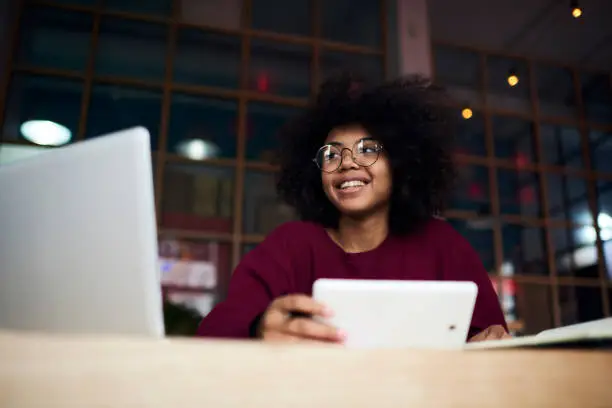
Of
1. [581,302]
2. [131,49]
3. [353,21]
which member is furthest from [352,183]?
[581,302]

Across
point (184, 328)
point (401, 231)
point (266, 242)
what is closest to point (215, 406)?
point (266, 242)

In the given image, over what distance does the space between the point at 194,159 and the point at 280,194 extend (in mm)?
1017

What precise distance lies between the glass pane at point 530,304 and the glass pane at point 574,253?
0.19 m

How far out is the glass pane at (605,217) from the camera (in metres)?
3.13

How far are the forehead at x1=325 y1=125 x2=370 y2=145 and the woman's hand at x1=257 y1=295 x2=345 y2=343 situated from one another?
675mm

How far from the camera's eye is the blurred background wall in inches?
97.6

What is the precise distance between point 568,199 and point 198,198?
2.20 meters

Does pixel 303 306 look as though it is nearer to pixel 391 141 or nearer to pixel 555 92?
pixel 391 141

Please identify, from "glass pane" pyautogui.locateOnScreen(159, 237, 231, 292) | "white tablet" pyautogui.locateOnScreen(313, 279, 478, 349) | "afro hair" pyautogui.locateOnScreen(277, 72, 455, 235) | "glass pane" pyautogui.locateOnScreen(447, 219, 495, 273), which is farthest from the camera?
"glass pane" pyautogui.locateOnScreen(447, 219, 495, 273)

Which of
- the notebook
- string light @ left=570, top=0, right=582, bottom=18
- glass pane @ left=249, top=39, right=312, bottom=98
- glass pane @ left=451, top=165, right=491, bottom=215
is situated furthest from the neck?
string light @ left=570, top=0, right=582, bottom=18

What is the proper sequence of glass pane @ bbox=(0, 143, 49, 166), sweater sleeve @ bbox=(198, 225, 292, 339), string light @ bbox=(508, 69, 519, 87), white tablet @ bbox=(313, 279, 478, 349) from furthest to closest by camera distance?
string light @ bbox=(508, 69, 519, 87), glass pane @ bbox=(0, 143, 49, 166), sweater sleeve @ bbox=(198, 225, 292, 339), white tablet @ bbox=(313, 279, 478, 349)

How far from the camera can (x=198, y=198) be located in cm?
252

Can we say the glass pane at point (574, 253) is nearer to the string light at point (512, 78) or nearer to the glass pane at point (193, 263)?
the string light at point (512, 78)

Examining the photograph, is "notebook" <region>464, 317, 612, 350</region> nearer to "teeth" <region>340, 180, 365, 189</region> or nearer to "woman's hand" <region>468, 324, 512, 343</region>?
"woman's hand" <region>468, 324, 512, 343</region>
